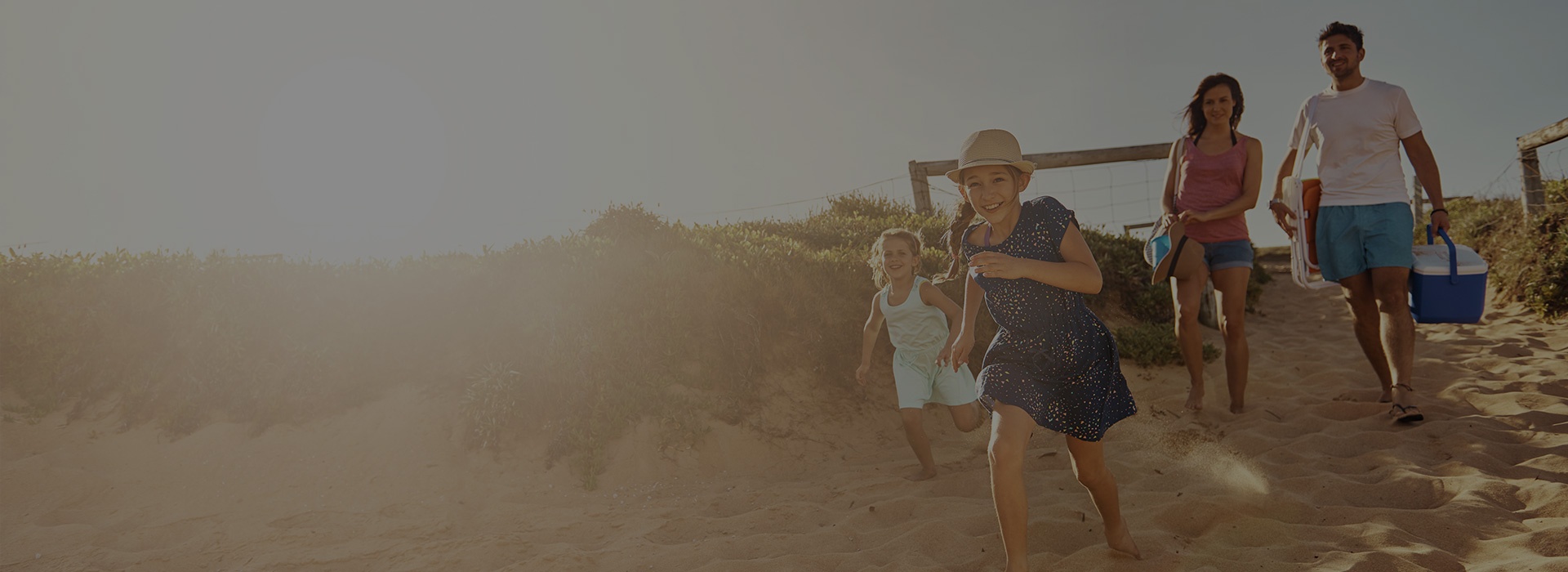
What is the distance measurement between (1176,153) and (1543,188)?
6.78 m

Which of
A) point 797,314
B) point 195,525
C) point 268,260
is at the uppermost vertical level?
point 268,260

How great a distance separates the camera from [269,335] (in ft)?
21.0

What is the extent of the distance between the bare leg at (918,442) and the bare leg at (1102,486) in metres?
1.53

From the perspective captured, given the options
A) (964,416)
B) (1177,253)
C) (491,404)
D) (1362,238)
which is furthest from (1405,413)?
(491,404)

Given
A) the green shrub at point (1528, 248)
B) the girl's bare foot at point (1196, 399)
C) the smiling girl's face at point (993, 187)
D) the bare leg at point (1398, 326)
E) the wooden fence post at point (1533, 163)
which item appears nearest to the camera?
the smiling girl's face at point (993, 187)

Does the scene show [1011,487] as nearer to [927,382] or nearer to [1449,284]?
[927,382]

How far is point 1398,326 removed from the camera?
4.84m

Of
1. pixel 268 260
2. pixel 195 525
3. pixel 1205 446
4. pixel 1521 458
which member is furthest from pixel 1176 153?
pixel 268 260

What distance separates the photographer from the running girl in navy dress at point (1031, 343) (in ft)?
9.56

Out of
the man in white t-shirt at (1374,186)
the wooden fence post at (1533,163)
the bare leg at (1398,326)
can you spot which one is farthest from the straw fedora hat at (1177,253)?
the wooden fence post at (1533,163)

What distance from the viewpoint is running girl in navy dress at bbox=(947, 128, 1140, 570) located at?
2914mm

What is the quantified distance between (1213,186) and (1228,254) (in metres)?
0.43

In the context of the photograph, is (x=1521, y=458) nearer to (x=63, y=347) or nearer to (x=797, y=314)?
(x=797, y=314)

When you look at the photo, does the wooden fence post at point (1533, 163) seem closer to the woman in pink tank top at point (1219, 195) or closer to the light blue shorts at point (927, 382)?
the woman in pink tank top at point (1219, 195)
